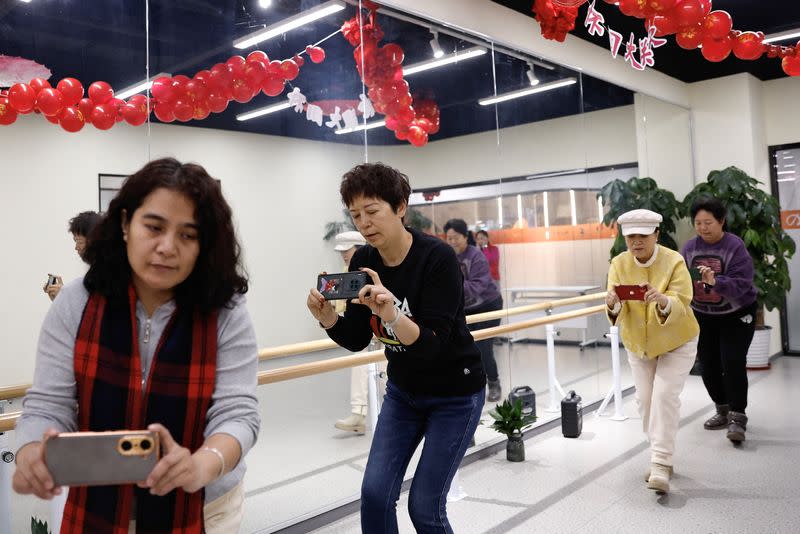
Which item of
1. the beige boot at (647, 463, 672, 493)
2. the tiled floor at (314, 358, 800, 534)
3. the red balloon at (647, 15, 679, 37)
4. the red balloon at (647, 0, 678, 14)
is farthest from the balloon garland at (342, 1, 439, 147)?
the beige boot at (647, 463, 672, 493)

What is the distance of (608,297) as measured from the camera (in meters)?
3.60

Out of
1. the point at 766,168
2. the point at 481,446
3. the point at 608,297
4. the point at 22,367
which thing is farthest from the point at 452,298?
the point at 766,168

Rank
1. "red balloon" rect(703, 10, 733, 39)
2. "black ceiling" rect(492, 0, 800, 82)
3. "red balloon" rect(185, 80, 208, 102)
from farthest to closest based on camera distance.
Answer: "black ceiling" rect(492, 0, 800, 82), "red balloon" rect(703, 10, 733, 39), "red balloon" rect(185, 80, 208, 102)

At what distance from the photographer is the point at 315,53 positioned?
3.42m

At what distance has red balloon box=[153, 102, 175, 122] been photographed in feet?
8.89

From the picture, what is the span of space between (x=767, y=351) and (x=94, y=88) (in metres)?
7.26

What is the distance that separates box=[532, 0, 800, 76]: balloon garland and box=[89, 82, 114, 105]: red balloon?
2.70m

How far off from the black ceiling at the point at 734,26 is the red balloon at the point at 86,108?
3.33 metres

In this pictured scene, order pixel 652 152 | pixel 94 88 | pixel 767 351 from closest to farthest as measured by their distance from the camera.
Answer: pixel 94 88
pixel 767 351
pixel 652 152

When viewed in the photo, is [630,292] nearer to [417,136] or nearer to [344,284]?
[417,136]

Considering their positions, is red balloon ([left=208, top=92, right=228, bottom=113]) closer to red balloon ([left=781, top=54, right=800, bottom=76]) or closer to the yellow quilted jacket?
the yellow quilted jacket

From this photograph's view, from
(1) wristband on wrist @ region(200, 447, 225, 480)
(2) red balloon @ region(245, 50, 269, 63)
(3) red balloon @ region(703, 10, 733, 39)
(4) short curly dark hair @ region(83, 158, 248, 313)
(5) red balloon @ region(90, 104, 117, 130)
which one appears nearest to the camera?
(1) wristband on wrist @ region(200, 447, 225, 480)

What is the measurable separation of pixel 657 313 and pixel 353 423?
1888mm

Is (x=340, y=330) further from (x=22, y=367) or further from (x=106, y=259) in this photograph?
(x=22, y=367)
